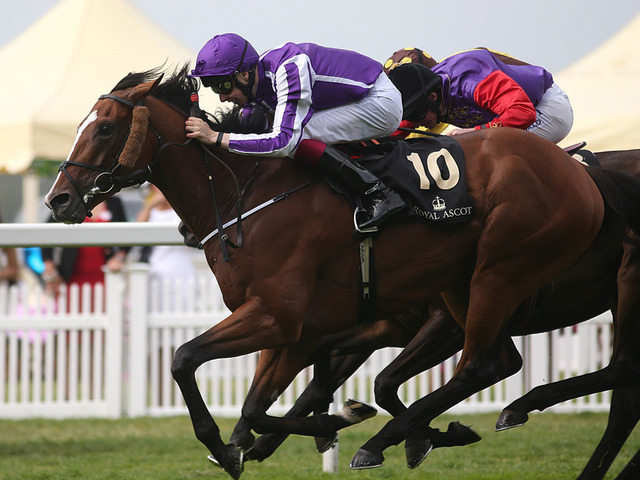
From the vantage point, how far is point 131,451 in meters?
6.07

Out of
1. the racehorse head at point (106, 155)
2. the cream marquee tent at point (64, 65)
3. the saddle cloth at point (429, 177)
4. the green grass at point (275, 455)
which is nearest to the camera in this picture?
the racehorse head at point (106, 155)

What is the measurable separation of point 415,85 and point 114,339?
369 cm

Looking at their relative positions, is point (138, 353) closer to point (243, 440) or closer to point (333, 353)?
point (333, 353)

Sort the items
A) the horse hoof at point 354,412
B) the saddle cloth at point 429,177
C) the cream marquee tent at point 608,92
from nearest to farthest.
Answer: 1. the saddle cloth at point 429,177
2. the horse hoof at point 354,412
3. the cream marquee tent at point 608,92

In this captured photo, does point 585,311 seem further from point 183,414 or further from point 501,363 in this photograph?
point 183,414

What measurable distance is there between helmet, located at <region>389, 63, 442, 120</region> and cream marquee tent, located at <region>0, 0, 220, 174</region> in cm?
612

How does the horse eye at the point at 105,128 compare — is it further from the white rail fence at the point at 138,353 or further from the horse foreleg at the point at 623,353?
the white rail fence at the point at 138,353

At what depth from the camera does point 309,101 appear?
154 inches

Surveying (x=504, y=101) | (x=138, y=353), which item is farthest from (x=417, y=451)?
(x=138, y=353)

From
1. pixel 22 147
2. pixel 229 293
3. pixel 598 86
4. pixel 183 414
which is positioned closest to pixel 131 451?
pixel 183 414

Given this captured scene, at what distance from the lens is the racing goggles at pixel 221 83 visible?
13.1ft

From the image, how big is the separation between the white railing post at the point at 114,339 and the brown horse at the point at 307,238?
130 inches

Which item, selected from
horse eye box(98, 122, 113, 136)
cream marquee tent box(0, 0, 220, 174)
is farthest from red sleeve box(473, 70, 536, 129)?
cream marquee tent box(0, 0, 220, 174)

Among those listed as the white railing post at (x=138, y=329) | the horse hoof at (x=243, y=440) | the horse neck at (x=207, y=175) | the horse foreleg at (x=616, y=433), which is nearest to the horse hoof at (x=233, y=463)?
the horse hoof at (x=243, y=440)
